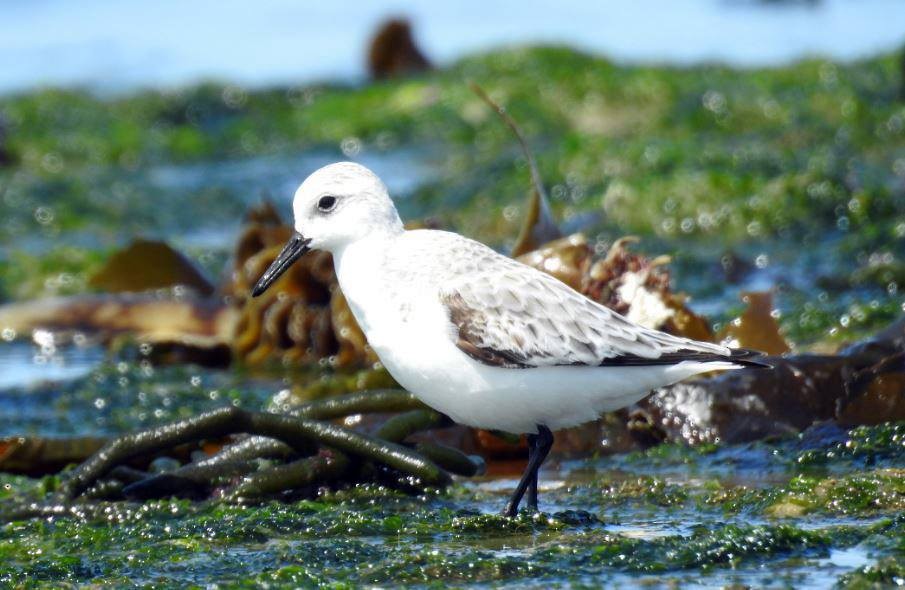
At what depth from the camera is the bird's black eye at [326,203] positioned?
483 centimetres

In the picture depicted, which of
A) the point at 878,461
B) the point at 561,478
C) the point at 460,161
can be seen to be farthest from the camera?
the point at 460,161

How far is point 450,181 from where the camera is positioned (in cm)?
1155

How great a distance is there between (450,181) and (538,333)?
715cm

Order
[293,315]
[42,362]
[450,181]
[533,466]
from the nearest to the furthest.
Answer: [533,466]
[293,315]
[42,362]
[450,181]

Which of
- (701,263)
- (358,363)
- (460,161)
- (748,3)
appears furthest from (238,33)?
(358,363)

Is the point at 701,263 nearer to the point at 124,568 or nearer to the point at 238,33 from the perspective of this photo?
the point at 124,568

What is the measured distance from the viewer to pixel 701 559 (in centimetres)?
391

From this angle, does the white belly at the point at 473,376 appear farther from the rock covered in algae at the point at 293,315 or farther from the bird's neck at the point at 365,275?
the rock covered in algae at the point at 293,315

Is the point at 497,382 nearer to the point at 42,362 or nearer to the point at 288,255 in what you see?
the point at 288,255

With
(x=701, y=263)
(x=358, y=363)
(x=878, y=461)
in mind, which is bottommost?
(x=878, y=461)

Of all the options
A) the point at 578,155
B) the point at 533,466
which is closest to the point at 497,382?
the point at 533,466

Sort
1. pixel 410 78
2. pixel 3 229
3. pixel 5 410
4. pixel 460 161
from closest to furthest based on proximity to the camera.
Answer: pixel 5 410, pixel 3 229, pixel 460 161, pixel 410 78

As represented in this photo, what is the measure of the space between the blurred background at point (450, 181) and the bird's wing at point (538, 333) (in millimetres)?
552

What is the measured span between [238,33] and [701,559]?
55.5 feet
